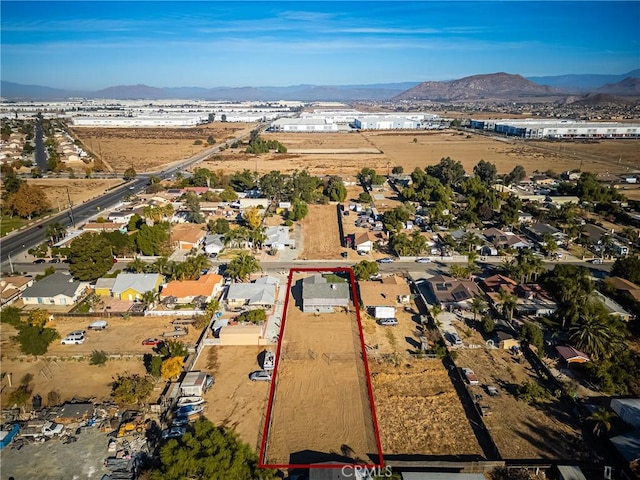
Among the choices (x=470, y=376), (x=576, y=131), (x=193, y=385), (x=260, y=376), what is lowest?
(x=260, y=376)

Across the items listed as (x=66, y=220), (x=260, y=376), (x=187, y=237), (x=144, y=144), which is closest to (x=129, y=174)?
(x=66, y=220)

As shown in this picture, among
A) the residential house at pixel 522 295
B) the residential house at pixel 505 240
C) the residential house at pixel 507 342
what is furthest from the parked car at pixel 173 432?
the residential house at pixel 505 240

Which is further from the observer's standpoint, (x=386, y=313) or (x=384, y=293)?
(x=384, y=293)

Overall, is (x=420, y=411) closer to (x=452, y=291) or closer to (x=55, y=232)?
(x=452, y=291)

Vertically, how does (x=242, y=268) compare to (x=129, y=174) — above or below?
below

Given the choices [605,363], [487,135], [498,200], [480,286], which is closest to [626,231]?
[498,200]

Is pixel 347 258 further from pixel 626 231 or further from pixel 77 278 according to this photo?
pixel 626 231

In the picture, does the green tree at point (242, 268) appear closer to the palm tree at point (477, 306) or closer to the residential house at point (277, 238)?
the residential house at point (277, 238)
